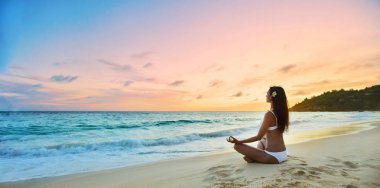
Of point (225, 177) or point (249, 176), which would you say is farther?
point (225, 177)

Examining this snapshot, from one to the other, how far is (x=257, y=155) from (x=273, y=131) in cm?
53

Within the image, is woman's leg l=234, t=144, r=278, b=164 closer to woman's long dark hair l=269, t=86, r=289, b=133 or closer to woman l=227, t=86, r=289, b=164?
woman l=227, t=86, r=289, b=164

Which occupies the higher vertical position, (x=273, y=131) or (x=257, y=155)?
(x=273, y=131)

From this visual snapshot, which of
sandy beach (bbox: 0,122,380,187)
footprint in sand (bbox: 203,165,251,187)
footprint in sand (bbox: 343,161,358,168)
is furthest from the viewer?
footprint in sand (bbox: 343,161,358,168)

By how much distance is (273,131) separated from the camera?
552cm

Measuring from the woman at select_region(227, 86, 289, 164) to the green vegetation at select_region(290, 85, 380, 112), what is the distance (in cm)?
9818

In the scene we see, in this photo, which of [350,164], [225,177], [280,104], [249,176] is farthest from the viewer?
[350,164]

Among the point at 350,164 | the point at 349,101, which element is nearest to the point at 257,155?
the point at 350,164

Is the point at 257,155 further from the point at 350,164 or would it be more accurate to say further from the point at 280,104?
the point at 350,164

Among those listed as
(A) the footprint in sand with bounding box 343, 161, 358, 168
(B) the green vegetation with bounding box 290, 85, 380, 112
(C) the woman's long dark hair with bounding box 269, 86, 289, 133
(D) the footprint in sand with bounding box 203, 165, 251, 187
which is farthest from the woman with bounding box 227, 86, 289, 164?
(B) the green vegetation with bounding box 290, 85, 380, 112

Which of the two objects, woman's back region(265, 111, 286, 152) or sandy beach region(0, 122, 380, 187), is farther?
woman's back region(265, 111, 286, 152)

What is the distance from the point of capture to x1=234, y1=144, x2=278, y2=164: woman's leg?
5.44 metres

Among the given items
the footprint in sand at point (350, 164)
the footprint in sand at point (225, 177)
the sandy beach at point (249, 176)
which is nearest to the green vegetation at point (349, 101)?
the footprint in sand at point (350, 164)

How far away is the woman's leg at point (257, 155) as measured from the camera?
5436 millimetres
